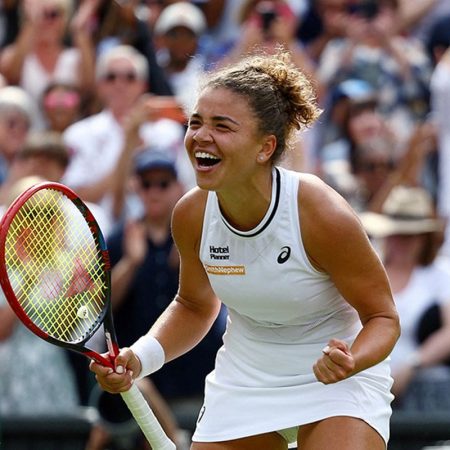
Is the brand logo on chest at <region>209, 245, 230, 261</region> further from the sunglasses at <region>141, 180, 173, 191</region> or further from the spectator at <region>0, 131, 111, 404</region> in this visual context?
the spectator at <region>0, 131, 111, 404</region>

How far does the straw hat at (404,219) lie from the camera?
→ 23.3 ft

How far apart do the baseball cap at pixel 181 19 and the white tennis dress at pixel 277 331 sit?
476 cm

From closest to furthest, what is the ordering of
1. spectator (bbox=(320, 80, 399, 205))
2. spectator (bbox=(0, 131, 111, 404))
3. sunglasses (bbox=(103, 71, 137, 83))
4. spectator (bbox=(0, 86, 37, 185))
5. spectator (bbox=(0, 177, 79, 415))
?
spectator (bbox=(0, 177, 79, 415)), spectator (bbox=(0, 131, 111, 404)), spectator (bbox=(320, 80, 399, 205)), spectator (bbox=(0, 86, 37, 185)), sunglasses (bbox=(103, 71, 137, 83))

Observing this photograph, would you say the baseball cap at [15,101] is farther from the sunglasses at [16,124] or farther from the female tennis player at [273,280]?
the female tennis player at [273,280]

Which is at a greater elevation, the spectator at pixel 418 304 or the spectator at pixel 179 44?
the spectator at pixel 179 44

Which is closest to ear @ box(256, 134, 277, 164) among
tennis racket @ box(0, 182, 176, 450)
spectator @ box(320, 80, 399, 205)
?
tennis racket @ box(0, 182, 176, 450)

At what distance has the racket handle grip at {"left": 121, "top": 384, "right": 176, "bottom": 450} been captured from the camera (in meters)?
3.97

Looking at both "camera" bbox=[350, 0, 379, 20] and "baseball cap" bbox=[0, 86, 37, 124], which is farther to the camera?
"camera" bbox=[350, 0, 379, 20]

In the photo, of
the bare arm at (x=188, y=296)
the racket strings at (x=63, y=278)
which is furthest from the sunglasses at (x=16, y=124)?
the bare arm at (x=188, y=296)

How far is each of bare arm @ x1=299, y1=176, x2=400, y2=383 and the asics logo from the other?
6 centimetres

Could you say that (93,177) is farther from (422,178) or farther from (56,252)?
(56,252)

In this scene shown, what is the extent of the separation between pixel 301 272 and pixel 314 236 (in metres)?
0.13

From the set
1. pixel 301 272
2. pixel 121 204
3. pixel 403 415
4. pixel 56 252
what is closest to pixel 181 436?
pixel 403 415

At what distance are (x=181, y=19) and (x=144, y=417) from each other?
16.8ft
